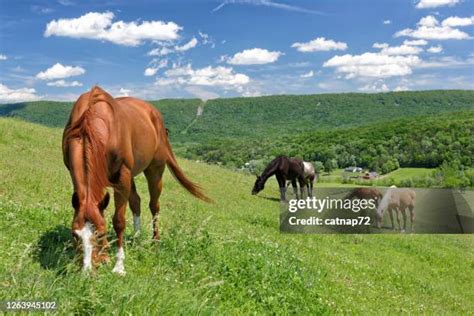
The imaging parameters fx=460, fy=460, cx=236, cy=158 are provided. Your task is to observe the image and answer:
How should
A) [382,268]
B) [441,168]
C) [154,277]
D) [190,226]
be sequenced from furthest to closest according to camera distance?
[441,168] → [382,268] → [190,226] → [154,277]

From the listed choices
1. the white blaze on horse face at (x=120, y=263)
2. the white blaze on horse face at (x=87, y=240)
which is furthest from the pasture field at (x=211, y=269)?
the white blaze on horse face at (x=120, y=263)

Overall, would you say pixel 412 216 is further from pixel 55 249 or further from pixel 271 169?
pixel 55 249

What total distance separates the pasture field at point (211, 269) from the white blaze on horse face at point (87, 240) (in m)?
0.17

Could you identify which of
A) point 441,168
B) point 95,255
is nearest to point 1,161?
point 95,255

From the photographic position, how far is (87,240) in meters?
5.78

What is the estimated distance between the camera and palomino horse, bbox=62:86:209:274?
589 cm

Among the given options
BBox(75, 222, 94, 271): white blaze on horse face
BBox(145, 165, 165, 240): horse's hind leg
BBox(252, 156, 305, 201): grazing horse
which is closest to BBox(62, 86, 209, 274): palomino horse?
BBox(75, 222, 94, 271): white blaze on horse face

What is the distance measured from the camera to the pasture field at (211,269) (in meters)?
5.43

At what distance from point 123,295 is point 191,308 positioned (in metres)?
0.98

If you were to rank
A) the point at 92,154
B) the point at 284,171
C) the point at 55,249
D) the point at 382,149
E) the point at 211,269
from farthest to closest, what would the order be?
the point at 382,149, the point at 284,171, the point at 211,269, the point at 55,249, the point at 92,154

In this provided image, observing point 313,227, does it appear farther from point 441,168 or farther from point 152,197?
point 441,168

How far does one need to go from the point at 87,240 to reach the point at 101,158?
Answer: 4.24ft

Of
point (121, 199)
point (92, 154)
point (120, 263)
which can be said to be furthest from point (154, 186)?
point (92, 154)

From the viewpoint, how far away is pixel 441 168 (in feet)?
416
